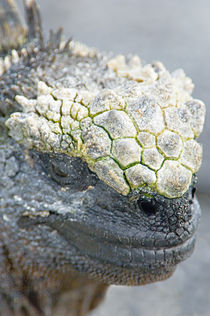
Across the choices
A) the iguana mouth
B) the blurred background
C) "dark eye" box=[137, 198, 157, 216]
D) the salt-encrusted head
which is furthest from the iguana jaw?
the blurred background

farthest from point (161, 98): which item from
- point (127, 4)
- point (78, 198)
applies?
point (127, 4)

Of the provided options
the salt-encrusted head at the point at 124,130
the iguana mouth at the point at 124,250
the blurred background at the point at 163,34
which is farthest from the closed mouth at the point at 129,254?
the blurred background at the point at 163,34

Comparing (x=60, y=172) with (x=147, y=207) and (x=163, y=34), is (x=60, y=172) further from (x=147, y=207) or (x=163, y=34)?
(x=163, y=34)

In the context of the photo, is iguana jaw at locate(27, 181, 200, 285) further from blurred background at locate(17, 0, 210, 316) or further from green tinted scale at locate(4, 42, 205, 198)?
blurred background at locate(17, 0, 210, 316)

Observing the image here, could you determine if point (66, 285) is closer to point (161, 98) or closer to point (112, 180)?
point (112, 180)

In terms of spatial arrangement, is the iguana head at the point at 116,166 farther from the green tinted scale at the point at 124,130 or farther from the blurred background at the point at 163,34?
the blurred background at the point at 163,34

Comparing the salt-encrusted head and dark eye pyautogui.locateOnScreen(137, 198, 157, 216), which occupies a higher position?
the salt-encrusted head

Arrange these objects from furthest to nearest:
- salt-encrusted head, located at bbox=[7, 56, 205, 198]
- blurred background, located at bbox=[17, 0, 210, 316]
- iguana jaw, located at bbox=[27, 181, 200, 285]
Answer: blurred background, located at bbox=[17, 0, 210, 316]
iguana jaw, located at bbox=[27, 181, 200, 285]
salt-encrusted head, located at bbox=[7, 56, 205, 198]
